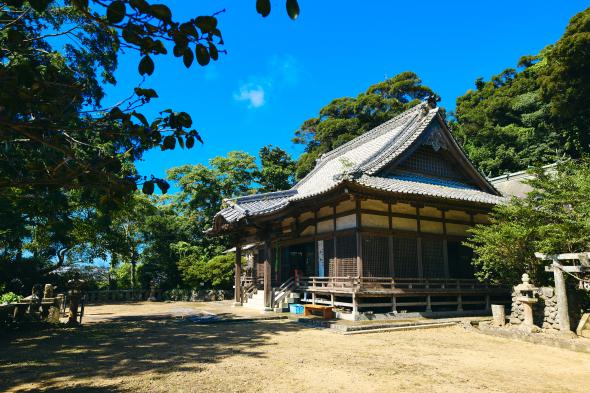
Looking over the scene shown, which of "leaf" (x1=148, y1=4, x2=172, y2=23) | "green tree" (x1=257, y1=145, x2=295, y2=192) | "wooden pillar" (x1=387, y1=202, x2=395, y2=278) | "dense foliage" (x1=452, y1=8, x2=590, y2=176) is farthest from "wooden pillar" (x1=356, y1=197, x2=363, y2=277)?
"green tree" (x1=257, y1=145, x2=295, y2=192)

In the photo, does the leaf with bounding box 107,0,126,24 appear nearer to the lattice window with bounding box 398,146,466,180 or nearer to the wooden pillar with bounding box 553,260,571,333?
the wooden pillar with bounding box 553,260,571,333

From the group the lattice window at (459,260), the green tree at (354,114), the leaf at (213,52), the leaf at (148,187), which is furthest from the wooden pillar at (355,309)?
the green tree at (354,114)

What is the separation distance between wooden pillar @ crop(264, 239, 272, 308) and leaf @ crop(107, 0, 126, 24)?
1360cm

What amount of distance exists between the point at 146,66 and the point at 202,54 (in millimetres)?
412

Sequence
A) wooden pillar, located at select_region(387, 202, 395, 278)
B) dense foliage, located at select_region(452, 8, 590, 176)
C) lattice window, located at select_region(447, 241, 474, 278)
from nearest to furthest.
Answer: wooden pillar, located at select_region(387, 202, 395, 278), lattice window, located at select_region(447, 241, 474, 278), dense foliage, located at select_region(452, 8, 590, 176)

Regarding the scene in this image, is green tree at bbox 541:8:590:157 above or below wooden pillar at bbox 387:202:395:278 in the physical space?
above

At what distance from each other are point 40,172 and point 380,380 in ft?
17.9

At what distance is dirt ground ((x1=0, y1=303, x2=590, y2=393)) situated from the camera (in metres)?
5.61

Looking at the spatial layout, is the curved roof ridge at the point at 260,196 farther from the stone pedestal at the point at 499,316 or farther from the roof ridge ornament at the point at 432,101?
the stone pedestal at the point at 499,316

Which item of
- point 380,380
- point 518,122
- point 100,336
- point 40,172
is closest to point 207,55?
point 40,172

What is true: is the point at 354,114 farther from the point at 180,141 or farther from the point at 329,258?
the point at 180,141

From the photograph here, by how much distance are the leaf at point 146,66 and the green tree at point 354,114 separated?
33.9 meters

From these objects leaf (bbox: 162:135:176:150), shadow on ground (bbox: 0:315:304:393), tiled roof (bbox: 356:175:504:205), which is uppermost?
tiled roof (bbox: 356:175:504:205)

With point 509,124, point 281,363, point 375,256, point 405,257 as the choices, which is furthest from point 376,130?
point 509,124
